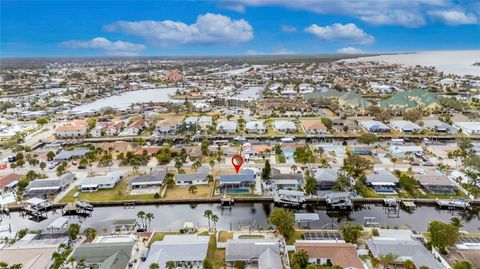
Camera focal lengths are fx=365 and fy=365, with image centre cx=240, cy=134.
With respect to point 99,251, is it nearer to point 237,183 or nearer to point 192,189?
point 192,189

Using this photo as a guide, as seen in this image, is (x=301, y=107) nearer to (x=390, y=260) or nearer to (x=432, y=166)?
(x=432, y=166)

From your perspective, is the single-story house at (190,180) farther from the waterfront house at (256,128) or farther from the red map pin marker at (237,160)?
the waterfront house at (256,128)

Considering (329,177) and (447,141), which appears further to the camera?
(447,141)

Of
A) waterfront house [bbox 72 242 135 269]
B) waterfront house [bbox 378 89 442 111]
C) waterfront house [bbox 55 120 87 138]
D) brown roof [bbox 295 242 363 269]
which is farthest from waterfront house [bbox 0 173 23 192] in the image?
waterfront house [bbox 378 89 442 111]

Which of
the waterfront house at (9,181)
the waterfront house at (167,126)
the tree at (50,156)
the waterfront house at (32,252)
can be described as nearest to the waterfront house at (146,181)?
the waterfront house at (32,252)

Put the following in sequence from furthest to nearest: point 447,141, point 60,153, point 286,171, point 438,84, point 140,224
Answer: point 438,84, point 447,141, point 60,153, point 286,171, point 140,224

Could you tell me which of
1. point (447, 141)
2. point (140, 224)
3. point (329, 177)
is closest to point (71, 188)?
point (140, 224)

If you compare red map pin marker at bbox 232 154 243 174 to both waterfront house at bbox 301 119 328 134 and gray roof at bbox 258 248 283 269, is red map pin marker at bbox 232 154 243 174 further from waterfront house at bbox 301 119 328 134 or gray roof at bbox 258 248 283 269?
waterfront house at bbox 301 119 328 134
